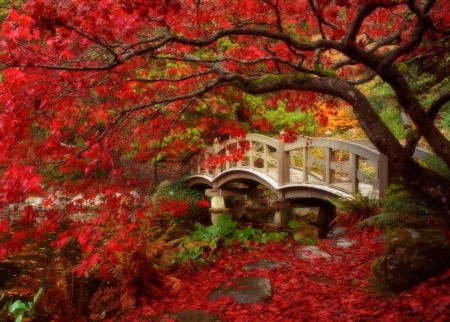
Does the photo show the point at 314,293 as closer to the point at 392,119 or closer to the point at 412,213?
the point at 412,213

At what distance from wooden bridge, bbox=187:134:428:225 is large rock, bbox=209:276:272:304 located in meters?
2.83

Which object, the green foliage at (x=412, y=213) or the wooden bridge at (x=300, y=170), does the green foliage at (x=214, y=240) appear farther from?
the green foliage at (x=412, y=213)

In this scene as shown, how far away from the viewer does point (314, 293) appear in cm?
568

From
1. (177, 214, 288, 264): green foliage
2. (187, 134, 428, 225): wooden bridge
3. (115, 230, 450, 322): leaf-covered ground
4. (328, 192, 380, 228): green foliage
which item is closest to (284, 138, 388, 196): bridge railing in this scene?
(187, 134, 428, 225): wooden bridge

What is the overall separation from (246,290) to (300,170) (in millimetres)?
7848

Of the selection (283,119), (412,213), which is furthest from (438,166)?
(283,119)

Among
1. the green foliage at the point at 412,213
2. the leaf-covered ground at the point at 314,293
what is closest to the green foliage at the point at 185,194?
the leaf-covered ground at the point at 314,293

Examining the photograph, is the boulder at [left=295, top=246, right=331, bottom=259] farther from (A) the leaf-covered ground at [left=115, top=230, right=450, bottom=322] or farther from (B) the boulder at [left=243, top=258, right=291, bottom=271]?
(B) the boulder at [left=243, top=258, right=291, bottom=271]

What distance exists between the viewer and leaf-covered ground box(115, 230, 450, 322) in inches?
183

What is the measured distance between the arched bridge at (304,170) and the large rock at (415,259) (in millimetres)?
3702

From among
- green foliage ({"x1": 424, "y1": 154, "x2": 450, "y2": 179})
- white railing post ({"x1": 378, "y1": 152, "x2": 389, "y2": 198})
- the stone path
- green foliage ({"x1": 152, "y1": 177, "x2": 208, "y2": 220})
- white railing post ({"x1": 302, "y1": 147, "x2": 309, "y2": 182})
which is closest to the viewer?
the stone path

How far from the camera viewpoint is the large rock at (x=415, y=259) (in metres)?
4.96

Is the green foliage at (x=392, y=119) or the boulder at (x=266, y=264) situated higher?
the green foliage at (x=392, y=119)

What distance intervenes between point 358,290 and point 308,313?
80cm
